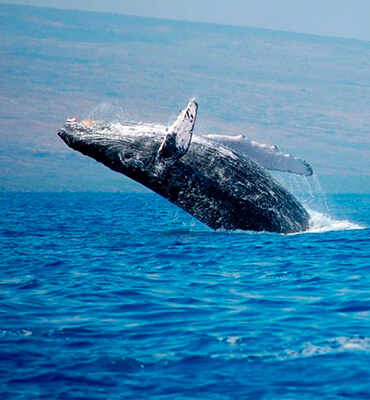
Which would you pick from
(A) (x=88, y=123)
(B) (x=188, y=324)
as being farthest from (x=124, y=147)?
(B) (x=188, y=324)

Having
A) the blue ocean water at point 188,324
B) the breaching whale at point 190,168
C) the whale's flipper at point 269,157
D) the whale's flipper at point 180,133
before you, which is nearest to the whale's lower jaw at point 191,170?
the breaching whale at point 190,168

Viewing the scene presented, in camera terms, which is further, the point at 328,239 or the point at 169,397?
the point at 328,239

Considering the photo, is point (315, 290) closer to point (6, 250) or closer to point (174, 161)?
point (174, 161)

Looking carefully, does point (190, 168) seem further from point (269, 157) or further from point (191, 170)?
point (269, 157)

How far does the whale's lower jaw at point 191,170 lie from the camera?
15.1 metres

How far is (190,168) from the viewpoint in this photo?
50.2 ft

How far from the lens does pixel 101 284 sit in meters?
11.4

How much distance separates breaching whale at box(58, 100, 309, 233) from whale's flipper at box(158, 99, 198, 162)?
2.57 ft

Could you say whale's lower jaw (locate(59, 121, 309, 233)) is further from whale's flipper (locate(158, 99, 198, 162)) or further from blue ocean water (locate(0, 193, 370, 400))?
whale's flipper (locate(158, 99, 198, 162))

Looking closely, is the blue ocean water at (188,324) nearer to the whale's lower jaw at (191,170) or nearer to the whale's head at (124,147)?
the whale's lower jaw at (191,170)

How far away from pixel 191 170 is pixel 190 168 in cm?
5

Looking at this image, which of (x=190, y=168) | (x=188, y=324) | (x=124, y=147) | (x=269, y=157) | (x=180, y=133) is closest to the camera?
(x=188, y=324)

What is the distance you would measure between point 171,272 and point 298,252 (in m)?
3.31

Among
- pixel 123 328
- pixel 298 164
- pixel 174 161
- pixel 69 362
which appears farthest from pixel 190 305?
pixel 298 164
